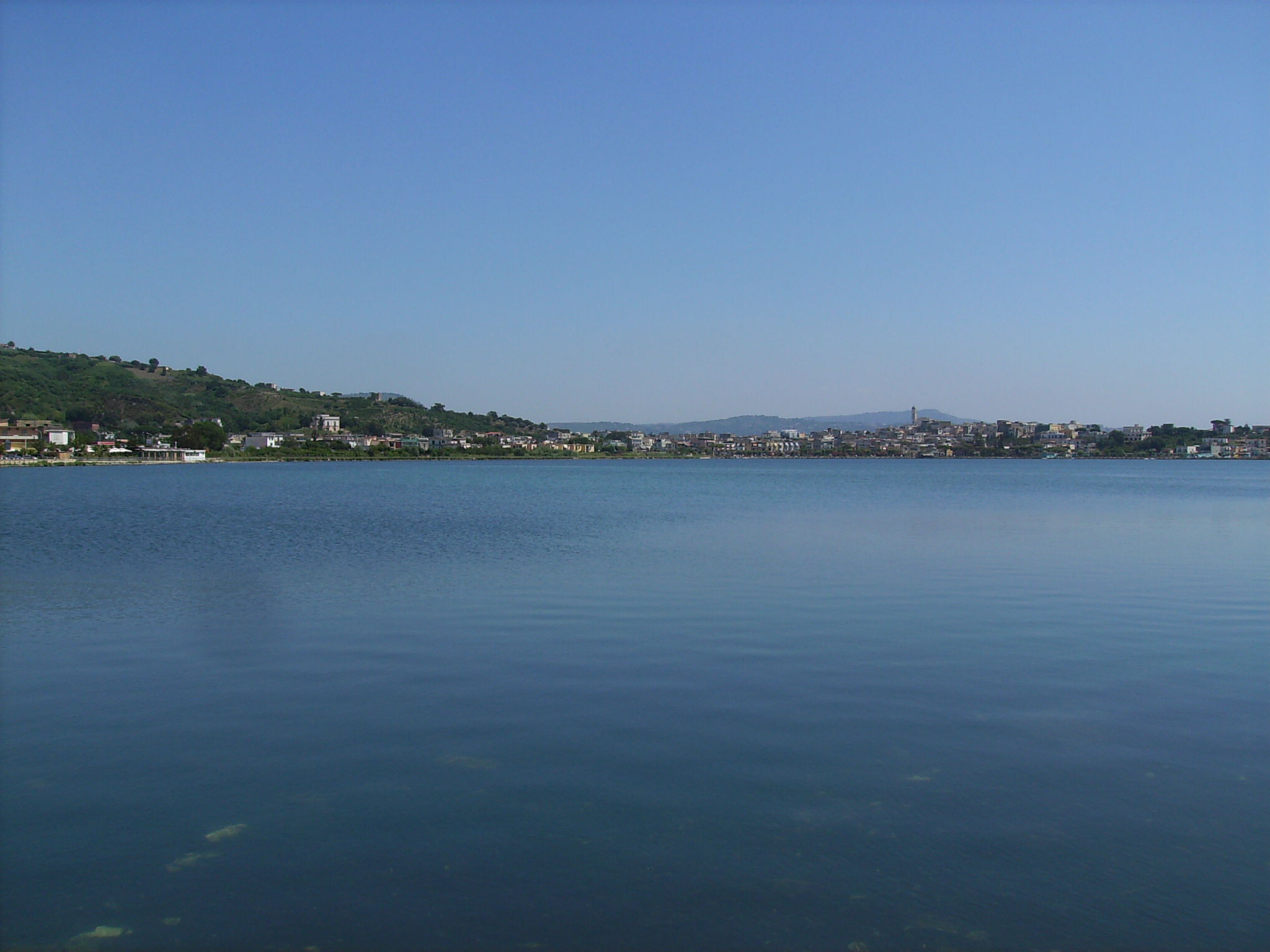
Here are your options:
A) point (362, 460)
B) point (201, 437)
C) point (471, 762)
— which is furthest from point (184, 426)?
point (471, 762)

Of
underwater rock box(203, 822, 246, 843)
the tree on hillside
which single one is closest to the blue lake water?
underwater rock box(203, 822, 246, 843)

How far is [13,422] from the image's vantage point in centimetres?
11638

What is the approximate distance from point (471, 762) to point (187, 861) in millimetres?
2238

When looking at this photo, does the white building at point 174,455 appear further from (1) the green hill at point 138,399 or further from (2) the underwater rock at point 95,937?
(2) the underwater rock at point 95,937

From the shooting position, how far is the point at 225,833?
620 centimetres

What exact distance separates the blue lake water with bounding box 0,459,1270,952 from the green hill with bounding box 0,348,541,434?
441ft

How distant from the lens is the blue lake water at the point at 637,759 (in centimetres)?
525

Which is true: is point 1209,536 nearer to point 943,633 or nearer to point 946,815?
point 943,633

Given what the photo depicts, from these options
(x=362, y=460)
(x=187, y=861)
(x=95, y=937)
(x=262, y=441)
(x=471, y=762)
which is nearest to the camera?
(x=95, y=937)

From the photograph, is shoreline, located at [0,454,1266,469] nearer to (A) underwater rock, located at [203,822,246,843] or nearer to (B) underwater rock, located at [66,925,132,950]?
(A) underwater rock, located at [203,822,246,843]

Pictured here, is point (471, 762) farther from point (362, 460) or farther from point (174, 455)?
point (362, 460)

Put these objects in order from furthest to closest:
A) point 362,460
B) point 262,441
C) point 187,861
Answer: point 262,441 → point 362,460 → point 187,861

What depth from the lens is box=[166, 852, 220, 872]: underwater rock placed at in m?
5.73

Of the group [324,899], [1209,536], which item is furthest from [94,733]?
[1209,536]
